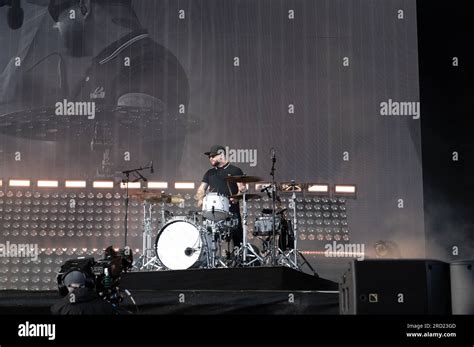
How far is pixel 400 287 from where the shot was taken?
3.66m

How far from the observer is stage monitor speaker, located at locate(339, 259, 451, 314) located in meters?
3.64

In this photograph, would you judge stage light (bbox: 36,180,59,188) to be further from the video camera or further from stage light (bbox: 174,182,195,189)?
the video camera

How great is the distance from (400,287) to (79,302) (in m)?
1.82

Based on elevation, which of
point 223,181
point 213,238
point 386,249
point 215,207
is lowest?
point 386,249

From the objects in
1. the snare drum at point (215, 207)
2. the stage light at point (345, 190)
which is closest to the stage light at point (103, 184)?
the snare drum at point (215, 207)

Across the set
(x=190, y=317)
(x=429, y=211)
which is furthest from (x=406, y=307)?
(x=429, y=211)

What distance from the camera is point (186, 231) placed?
779 cm

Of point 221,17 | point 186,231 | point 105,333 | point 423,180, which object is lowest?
point 105,333

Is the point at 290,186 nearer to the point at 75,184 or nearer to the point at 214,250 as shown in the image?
the point at 214,250

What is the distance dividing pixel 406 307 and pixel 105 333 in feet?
5.07

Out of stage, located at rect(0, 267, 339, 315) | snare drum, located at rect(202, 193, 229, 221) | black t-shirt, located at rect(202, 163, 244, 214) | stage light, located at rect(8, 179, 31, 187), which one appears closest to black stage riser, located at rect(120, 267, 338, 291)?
stage, located at rect(0, 267, 339, 315)

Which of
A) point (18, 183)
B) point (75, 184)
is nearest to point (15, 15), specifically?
point (18, 183)

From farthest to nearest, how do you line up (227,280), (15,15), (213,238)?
1. (15,15)
2. (213,238)
3. (227,280)

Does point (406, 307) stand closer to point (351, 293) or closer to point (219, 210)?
point (351, 293)
